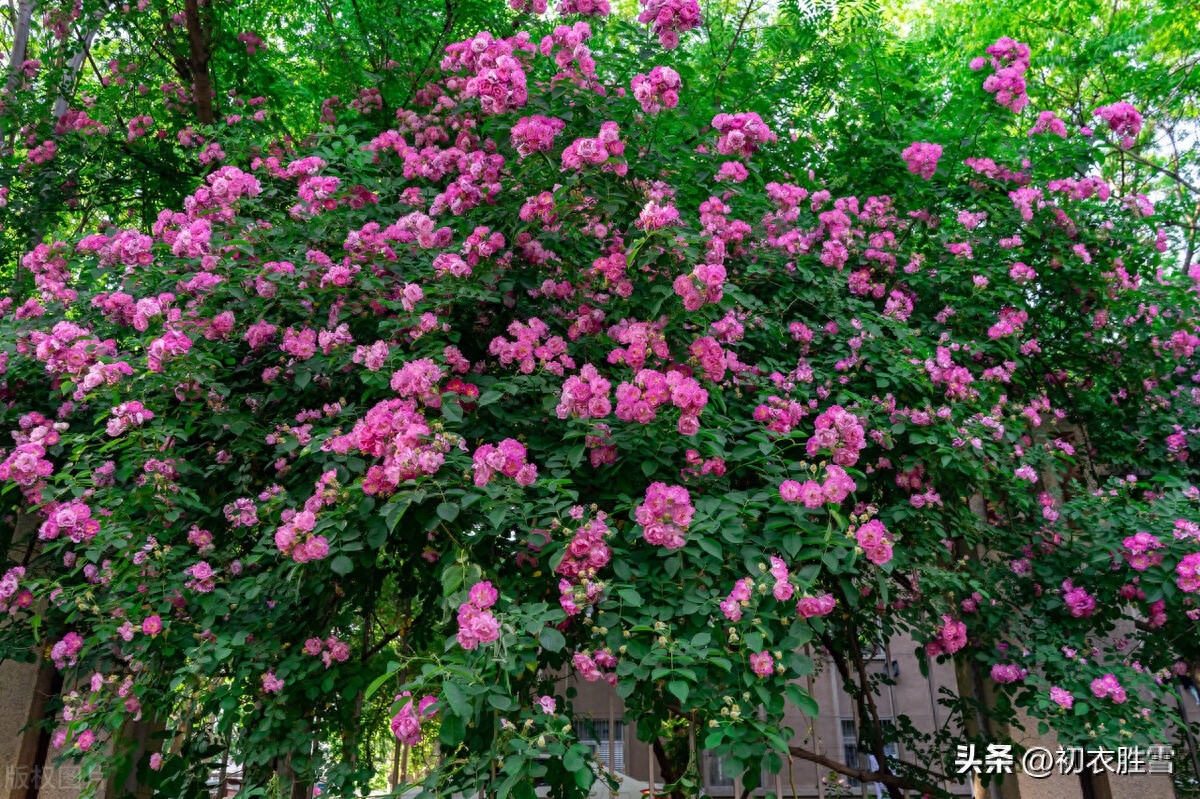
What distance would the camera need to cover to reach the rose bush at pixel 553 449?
2469mm

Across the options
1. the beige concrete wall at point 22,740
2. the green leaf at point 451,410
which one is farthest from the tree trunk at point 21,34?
the green leaf at point 451,410

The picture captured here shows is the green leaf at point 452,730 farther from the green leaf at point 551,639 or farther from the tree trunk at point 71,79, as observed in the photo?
the tree trunk at point 71,79

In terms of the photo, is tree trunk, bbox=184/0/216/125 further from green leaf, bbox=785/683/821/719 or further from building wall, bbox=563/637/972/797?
building wall, bbox=563/637/972/797

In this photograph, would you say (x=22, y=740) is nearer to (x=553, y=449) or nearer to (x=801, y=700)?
(x=553, y=449)

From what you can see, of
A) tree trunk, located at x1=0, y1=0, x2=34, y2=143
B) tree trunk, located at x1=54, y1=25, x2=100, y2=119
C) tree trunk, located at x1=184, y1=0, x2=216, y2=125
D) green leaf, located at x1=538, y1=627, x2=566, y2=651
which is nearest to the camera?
green leaf, located at x1=538, y1=627, x2=566, y2=651

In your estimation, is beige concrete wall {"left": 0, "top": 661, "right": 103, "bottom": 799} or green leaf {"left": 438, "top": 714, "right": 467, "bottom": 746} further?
beige concrete wall {"left": 0, "top": 661, "right": 103, "bottom": 799}

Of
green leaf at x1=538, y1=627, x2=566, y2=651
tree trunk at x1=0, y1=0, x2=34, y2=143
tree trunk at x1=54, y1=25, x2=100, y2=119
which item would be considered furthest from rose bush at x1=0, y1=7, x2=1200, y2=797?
tree trunk at x1=0, y1=0, x2=34, y2=143

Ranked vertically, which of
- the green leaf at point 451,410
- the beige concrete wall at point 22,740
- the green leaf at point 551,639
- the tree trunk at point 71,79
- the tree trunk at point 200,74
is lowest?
the beige concrete wall at point 22,740

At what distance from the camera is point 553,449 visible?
9.80ft

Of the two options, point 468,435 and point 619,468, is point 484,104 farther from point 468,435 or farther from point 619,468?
point 619,468

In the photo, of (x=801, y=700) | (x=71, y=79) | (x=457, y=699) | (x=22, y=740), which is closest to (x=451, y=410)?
(x=457, y=699)

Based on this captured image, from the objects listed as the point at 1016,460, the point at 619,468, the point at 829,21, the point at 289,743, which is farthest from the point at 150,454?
the point at 829,21

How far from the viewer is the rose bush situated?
2469mm

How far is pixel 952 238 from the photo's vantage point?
165 inches
